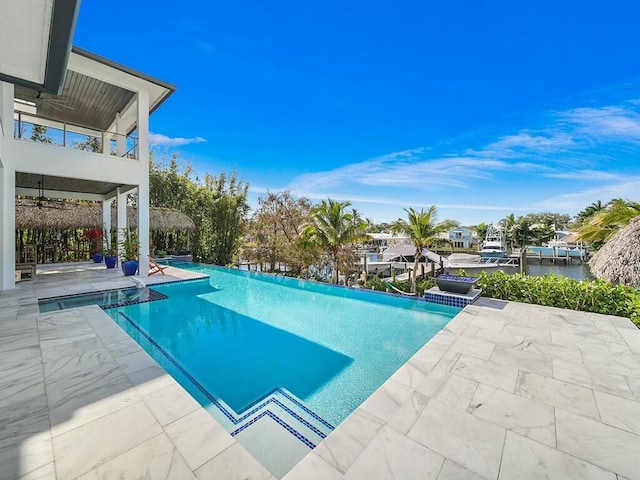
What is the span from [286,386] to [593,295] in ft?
24.1

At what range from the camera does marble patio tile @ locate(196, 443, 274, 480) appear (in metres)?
2.12

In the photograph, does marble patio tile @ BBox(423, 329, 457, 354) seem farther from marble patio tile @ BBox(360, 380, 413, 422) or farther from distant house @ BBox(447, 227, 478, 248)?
distant house @ BBox(447, 227, 478, 248)

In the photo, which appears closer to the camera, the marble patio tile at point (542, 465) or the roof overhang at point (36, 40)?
the marble patio tile at point (542, 465)

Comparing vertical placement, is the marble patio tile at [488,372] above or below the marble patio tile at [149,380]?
below

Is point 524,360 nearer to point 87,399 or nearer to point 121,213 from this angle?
point 87,399

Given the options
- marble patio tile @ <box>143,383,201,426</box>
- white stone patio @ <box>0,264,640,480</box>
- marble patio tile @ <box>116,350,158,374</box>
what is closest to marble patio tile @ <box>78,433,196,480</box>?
white stone patio @ <box>0,264,640,480</box>

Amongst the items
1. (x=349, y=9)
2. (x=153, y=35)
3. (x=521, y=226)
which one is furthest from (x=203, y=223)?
(x=521, y=226)

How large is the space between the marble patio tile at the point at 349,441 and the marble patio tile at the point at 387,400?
11cm

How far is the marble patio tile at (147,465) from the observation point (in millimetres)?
2084

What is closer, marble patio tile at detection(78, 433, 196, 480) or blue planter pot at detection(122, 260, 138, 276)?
marble patio tile at detection(78, 433, 196, 480)

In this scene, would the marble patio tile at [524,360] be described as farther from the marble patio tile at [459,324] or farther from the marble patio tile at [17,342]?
the marble patio tile at [17,342]

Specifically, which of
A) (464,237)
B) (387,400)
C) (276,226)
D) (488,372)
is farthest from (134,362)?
(464,237)

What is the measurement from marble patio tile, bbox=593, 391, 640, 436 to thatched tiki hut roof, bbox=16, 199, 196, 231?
1594 cm

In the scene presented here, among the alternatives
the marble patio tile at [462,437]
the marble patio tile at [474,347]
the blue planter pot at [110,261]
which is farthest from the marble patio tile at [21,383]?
the blue planter pot at [110,261]
